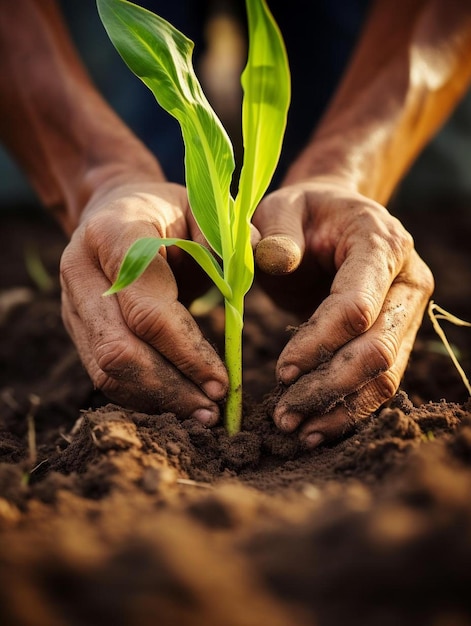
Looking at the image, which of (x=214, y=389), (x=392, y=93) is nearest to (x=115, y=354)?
(x=214, y=389)

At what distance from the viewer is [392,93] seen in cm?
237

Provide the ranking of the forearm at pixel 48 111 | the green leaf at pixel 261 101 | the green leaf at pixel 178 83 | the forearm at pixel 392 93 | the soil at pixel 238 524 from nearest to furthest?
the soil at pixel 238 524 < the green leaf at pixel 261 101 < the green leaf at pixel 178 83 < the forearm at pixel 392 93 < the forearm at pixel 48 111

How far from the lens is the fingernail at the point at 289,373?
1.43 metres

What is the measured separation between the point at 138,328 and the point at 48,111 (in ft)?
4.56

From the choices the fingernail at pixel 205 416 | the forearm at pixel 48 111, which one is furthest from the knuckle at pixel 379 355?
the forearm at pixel 48 111

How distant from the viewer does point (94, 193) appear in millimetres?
1978

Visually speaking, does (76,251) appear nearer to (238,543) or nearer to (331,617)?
(238,543)

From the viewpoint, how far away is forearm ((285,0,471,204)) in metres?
2.19

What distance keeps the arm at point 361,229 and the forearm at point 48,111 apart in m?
0.77

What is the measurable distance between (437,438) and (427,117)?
5.43ft

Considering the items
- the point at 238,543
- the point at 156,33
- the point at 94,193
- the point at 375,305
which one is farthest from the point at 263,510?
the point at 94,193

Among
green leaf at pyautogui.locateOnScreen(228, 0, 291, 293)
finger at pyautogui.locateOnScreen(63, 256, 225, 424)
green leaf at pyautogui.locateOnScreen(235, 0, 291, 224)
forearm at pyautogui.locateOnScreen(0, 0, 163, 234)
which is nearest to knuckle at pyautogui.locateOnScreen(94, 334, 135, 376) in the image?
finger at pyautogui.locateOnScreen(63, 256, 225, 424)

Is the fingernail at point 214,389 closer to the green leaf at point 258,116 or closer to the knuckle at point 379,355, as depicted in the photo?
the green leaf at point 258,116

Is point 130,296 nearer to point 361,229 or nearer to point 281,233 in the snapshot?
point 281,233
